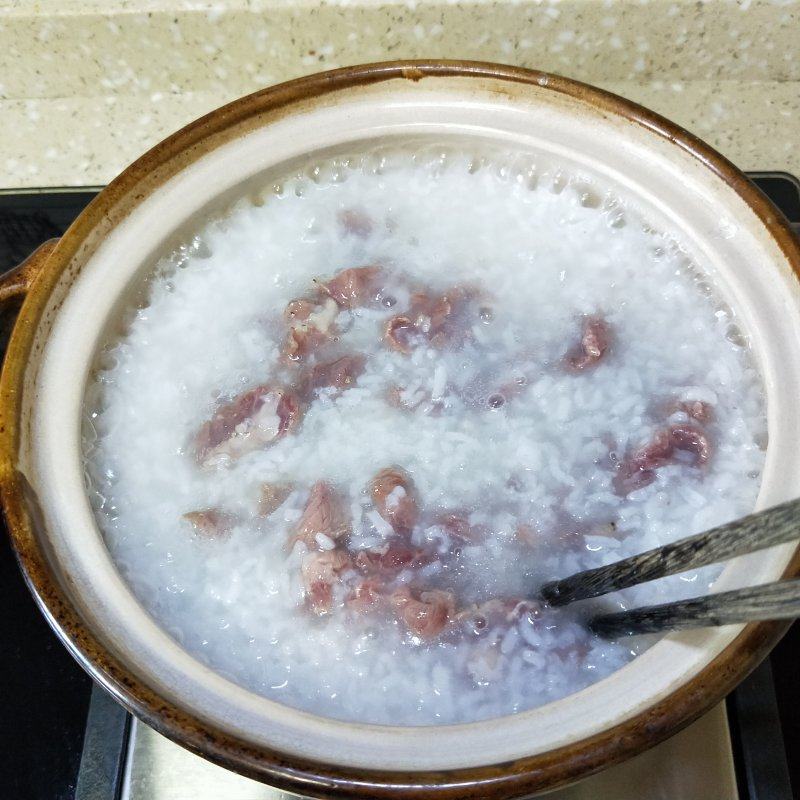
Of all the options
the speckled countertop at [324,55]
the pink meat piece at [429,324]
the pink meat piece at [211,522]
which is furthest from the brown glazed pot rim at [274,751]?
the speckled countertop at [324,55]

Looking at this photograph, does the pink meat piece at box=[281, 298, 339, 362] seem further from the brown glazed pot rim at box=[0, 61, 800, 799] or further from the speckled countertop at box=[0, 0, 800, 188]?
the speckled countertop at box=[0, 0, 800, 188]

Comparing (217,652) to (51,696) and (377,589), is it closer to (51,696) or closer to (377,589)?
(377,589)

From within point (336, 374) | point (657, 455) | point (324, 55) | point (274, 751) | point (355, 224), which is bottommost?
point (274, 751)

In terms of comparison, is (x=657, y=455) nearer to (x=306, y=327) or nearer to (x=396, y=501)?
(x=396, y=501)

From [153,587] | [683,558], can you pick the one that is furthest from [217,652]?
[683,558]

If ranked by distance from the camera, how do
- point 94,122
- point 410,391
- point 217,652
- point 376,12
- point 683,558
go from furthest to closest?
point 94,122 → point 376,12 → point 410,391 → point 217,652 → point 683,558

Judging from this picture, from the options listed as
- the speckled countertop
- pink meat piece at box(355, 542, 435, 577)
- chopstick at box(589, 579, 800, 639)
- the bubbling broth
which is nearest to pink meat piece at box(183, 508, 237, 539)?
the bubbling broth

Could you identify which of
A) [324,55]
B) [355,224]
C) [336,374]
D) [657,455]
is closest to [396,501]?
[336,374]
